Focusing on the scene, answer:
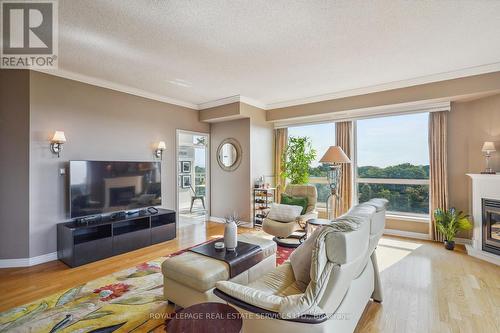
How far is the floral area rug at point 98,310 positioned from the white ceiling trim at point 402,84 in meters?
4.28

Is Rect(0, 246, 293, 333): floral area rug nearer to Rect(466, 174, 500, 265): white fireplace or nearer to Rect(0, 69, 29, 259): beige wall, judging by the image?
Rect(0, 69, 29, 259): beige wall

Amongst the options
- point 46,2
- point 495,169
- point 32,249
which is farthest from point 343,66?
point 32,249

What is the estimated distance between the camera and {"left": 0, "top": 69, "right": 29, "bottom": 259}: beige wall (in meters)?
3.34

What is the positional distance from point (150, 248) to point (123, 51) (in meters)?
2.96

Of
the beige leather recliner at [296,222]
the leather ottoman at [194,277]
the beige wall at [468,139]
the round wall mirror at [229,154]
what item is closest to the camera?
the leather ottoman at [194,277]

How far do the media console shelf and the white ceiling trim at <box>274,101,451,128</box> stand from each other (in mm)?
3553

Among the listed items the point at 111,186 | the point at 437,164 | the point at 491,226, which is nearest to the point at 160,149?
the point at 111,186

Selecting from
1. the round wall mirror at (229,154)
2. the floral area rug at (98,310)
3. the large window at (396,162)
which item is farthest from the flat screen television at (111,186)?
the large window at (396,162)

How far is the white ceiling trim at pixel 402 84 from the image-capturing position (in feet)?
11.9

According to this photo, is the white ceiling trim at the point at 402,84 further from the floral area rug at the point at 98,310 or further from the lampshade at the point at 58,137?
the floral area rug at the point at 98,310

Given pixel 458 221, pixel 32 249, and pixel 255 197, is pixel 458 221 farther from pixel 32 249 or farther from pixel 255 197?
pixel 32 249

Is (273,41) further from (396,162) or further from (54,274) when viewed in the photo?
(54,274)

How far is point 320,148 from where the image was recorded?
5562 mm

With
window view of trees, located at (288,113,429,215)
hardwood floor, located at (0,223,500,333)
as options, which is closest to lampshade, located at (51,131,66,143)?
hardwood floor, located at (0,223,500,333)
